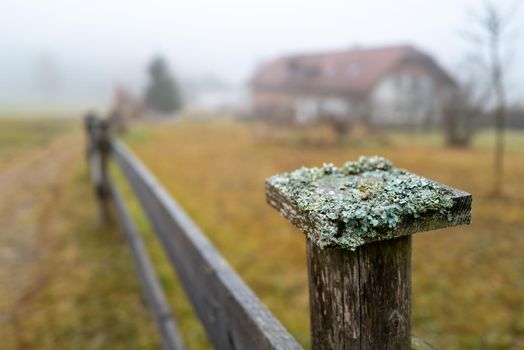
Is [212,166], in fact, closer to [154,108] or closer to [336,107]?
[336,107]

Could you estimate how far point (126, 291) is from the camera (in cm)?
371

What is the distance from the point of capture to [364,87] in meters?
26.5

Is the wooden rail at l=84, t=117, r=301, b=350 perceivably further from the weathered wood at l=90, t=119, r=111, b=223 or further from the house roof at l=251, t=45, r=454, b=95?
the house roof at l=251, t=45, r=454, b=95

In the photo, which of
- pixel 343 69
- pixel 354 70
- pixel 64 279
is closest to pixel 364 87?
pixel 354 70

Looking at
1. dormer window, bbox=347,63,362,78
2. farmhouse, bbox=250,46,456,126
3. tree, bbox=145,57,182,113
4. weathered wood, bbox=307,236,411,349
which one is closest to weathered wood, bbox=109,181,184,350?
weathered wood, bbox=307,236,411,349

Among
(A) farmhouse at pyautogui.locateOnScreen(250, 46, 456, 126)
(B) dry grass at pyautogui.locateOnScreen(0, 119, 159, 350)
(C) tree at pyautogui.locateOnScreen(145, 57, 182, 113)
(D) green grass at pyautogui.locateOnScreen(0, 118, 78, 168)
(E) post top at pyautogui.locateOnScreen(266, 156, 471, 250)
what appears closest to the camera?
(E) post top at pyautogui.locateOnScreen(266, 156, 471, 250)

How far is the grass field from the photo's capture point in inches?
125

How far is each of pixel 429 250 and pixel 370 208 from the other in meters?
4.80

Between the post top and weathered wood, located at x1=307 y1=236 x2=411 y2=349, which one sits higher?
the post top

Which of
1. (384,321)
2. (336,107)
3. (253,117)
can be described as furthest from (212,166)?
(253,117)

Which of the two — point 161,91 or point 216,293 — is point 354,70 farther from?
point 216,293

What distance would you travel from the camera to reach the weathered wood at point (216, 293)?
0.91 meters

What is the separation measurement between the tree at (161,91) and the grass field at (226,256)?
96.6ft

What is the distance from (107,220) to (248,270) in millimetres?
2186
